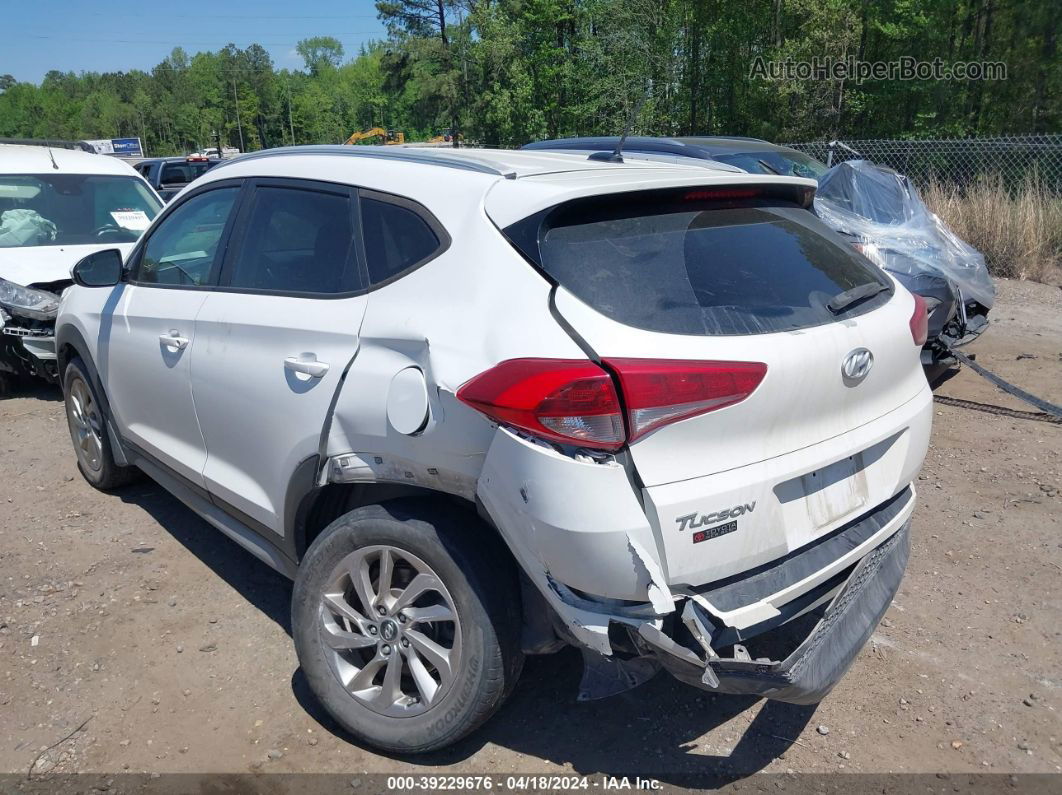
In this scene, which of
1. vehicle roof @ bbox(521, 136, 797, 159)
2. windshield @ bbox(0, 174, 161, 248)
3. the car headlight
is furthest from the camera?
vehicle roof @ bbox(521, 136, 797, 159)

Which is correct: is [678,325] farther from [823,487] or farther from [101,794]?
[101,794]

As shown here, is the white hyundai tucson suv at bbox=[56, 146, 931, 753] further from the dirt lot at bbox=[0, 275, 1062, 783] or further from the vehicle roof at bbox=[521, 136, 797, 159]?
the vehicle roof at bbox=[521, 136, 797, 159]

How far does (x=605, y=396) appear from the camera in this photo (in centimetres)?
221

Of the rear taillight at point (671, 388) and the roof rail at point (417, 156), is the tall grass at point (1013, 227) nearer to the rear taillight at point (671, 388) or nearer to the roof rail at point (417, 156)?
the roof rail at point (417, 156)

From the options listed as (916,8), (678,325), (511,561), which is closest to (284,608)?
(511,561)

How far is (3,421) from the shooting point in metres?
6.63

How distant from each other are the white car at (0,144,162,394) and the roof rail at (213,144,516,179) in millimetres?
3836

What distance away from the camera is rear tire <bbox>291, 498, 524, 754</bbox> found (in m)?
2.57

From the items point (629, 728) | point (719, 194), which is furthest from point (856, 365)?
point (629, 728)

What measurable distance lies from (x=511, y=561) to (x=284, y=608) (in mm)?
1668

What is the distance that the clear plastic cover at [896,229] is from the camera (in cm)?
687

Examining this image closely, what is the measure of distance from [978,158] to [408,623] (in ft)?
45.0

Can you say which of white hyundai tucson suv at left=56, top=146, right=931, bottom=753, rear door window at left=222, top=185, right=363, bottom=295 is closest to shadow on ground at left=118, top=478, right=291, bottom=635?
white hyundai tucson suv at left=56, top=146, right=931, bottom=753

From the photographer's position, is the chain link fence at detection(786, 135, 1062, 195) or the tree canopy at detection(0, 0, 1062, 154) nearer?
the chain link fence at detection(786, 135, 1062, 195)
